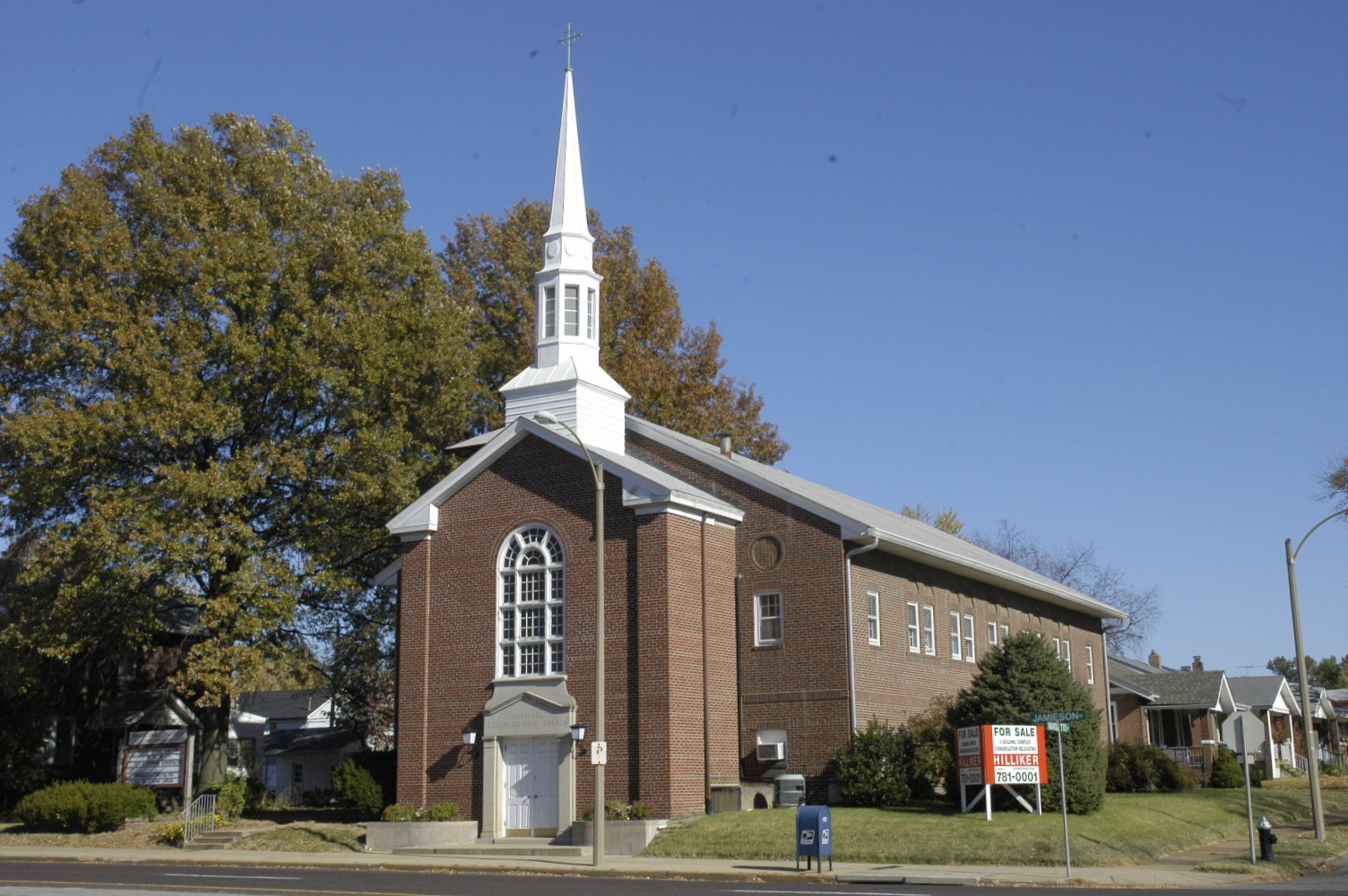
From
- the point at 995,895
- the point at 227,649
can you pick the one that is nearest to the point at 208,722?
the point at 227,649

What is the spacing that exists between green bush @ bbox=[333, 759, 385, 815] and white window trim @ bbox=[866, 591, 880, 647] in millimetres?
13052

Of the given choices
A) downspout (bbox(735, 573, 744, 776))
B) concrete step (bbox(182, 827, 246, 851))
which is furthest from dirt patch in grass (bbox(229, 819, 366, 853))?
downspout (bbox(735, 573, 744, 776))

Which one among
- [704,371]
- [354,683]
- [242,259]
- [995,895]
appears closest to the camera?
[995,895]

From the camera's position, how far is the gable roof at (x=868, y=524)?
32.9m

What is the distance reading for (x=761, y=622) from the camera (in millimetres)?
33344

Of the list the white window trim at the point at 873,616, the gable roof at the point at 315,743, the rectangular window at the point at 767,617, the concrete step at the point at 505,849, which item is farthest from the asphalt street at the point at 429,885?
the gable roof at the point at 315,743

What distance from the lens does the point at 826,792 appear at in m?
31.6

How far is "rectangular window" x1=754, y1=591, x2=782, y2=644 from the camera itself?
33156mm

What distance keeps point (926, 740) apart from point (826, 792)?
277 centimetres

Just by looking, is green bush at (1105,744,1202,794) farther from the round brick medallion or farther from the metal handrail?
the metal handrail

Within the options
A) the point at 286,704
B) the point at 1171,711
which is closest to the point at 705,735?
the point at 1171,711

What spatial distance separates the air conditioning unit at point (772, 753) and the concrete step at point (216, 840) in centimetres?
1255

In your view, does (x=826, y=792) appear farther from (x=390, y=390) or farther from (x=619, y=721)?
(x=390, y=390)

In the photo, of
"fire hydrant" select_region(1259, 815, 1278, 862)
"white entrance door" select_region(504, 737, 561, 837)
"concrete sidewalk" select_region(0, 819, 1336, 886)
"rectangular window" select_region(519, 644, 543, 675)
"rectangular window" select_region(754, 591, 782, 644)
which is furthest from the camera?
"rectangular window" select_region(754, 591, 782, 644)
